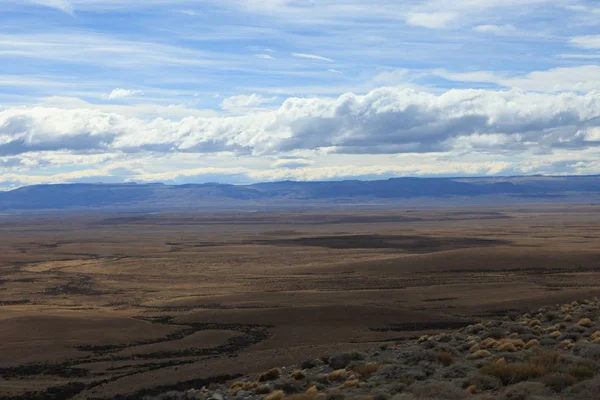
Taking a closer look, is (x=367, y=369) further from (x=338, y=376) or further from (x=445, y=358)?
(x=445, y=358)

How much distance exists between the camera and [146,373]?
86.6 feet

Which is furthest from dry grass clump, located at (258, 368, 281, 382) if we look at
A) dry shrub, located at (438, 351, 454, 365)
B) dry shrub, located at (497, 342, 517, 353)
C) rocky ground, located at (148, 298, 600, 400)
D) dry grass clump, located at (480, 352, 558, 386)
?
dry grass clump, located at (480, 352, 558, 386)

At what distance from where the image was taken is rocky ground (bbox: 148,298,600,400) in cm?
1268

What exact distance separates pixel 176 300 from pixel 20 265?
4125 centimetres

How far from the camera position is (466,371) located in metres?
15.2

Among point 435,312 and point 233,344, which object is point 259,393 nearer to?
point 233,344

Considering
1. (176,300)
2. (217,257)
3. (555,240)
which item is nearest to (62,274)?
(217,257)

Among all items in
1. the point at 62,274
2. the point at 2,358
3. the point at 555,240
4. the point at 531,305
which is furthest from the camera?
the point at 555,240

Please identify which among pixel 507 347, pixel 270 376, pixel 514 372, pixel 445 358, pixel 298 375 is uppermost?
pixel 514 372

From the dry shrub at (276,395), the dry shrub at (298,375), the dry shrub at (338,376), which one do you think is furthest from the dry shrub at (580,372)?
the dry shrub at (298,375)

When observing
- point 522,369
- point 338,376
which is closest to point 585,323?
point 522,369

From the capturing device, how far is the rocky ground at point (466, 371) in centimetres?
1268

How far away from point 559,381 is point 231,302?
3731 cm

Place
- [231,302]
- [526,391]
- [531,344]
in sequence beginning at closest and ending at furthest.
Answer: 1. [526,391]
2. [531,344]
3. [231,302]
